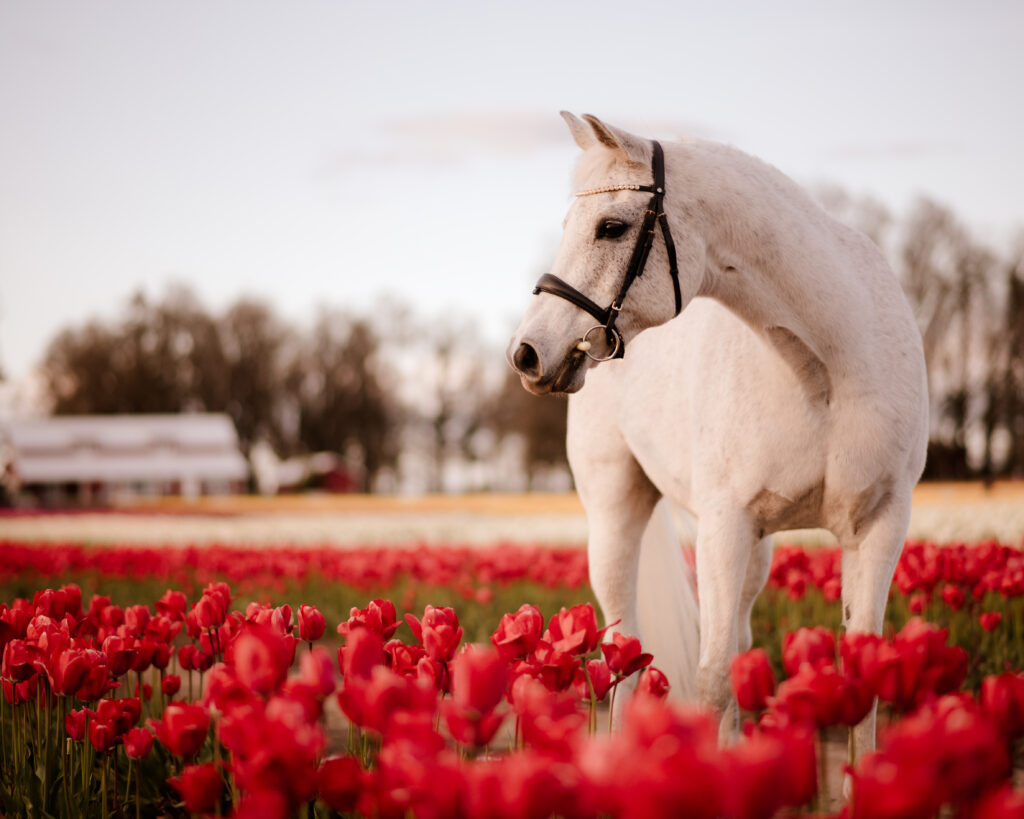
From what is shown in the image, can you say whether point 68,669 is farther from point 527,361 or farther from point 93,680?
point 527,361

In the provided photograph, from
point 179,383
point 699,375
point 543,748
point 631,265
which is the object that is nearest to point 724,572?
point 699,375

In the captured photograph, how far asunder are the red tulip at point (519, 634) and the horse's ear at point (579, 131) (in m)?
1.61

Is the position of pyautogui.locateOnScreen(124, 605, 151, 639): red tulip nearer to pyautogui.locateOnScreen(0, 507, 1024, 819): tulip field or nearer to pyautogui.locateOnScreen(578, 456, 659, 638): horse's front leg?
pyautogui.locateOnScreen(0, 507, 1024, 819): tulip field

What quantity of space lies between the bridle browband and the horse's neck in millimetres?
199

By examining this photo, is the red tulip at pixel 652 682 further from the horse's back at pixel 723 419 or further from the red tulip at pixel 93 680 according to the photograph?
the red tulip at pixel 93 680

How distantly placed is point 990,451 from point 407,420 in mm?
35823

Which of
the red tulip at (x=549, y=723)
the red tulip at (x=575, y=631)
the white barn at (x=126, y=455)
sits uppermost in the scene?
the red tulip at (x=549, y=723)

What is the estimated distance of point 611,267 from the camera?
2908mm

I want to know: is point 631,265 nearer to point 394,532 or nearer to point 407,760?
point 407,760

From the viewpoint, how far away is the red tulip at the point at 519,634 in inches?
95.7

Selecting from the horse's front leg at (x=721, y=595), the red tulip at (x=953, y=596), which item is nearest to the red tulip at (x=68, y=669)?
the horse's front leg at (x=721, y=595)

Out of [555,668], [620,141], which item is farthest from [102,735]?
[620,141]

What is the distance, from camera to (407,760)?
1.46 m

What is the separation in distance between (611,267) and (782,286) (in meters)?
0.63
